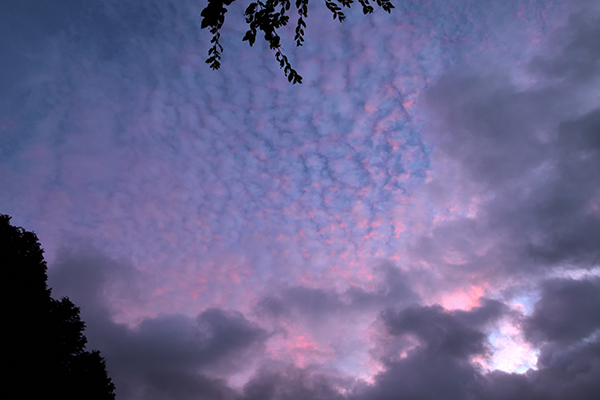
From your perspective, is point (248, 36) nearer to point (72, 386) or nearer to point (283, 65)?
point (283, 65)

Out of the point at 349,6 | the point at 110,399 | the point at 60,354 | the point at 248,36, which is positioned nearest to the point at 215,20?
the point at 248,36

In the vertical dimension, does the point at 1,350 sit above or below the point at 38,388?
above

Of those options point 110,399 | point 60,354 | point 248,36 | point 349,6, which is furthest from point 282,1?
point 110,399

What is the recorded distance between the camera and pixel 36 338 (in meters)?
12.6

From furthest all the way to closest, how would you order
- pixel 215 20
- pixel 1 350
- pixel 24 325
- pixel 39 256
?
pixel 39 256
pixel 24 325
pixel 1 350
pixel 215 20

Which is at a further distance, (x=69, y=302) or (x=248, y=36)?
(x=69, y=302)

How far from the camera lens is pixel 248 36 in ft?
14.9

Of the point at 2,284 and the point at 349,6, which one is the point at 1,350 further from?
the point at 349,6

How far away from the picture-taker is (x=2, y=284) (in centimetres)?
1252

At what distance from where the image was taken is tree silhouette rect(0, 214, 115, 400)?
11.6 m

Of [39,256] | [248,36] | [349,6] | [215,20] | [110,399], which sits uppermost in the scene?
[39,256]

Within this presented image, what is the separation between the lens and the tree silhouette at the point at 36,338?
1160 centimetres

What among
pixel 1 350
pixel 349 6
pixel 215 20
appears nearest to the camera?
pixel 215 20

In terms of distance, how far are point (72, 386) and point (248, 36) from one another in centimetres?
1760
